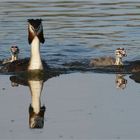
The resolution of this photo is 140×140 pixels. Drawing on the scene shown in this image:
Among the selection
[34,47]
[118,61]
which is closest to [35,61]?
[34,47]

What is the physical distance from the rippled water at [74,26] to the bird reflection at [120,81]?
347 cm

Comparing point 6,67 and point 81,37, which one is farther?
point 81,37

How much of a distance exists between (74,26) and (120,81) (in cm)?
970

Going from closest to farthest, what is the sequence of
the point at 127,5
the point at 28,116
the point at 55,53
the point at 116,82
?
the point at 28,116, the point at 116,82, the point at 55,53, the point at 127,5

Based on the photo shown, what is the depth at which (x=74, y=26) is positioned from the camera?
1257 inches

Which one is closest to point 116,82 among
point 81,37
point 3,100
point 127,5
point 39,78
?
point 39,78

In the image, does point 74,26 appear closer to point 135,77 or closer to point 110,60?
point 110,60

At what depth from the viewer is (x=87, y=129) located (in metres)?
16.8

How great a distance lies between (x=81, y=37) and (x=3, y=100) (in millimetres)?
10560

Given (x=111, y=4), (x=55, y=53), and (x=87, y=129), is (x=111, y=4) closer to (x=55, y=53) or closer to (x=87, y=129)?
(x=55, y=53)

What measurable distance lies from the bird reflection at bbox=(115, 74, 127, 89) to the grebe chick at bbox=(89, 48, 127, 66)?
48.6 inches

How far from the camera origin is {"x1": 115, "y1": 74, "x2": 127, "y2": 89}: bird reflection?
21562mm

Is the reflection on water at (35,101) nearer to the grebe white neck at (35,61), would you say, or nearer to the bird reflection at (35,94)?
the bird reflection at (35,94)

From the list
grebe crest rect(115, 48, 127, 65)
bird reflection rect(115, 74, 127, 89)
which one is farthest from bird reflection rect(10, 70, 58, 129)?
grebe crest rect(115, 48, 127, 65)
